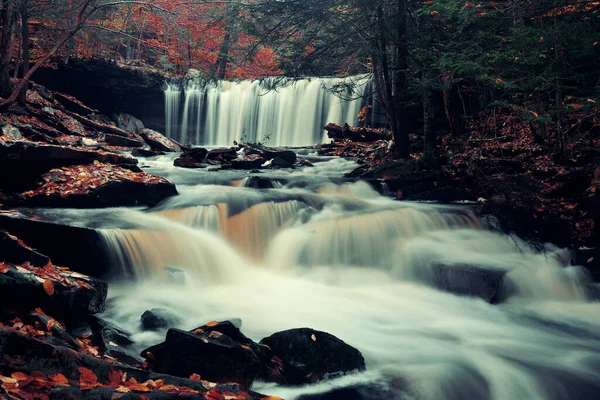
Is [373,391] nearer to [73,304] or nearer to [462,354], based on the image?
[462,354]

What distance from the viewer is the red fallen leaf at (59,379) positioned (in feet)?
8.49

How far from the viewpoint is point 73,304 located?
4.71 metres

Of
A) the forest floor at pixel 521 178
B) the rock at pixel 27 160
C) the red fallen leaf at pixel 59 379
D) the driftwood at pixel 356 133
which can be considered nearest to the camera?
the red fallen leaf at pixel 59 379

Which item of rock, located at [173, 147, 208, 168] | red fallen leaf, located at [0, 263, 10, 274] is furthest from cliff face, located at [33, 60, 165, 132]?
red fallen leaf, located at [0, 263, 10, 274]

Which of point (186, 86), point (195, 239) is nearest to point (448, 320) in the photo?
point (195, 239)

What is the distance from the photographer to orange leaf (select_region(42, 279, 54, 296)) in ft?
14.3

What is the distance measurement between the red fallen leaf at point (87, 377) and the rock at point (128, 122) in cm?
2188

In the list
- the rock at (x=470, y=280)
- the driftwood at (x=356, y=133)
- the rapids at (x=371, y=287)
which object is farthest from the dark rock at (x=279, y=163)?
the rock at (x=470, y=280)

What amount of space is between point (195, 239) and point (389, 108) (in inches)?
274

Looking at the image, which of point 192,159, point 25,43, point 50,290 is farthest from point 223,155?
point 50,290

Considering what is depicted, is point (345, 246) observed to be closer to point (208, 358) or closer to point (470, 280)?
point (470, 280)

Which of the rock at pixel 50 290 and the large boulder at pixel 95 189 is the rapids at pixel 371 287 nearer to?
the large boulder at pixel 95 189

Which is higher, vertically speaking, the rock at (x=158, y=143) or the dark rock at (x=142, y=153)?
A: the rock at (x=158, y=143)

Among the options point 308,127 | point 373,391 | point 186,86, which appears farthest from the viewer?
point 186,86
